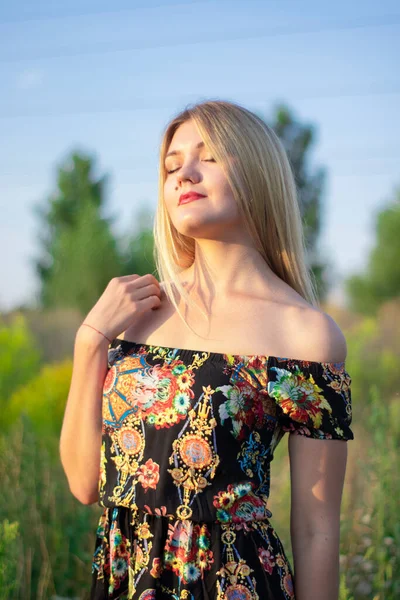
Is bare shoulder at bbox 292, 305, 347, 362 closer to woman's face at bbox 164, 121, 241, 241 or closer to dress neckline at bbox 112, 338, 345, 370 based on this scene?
dress neckline at bbox 112, 338, 345, 370

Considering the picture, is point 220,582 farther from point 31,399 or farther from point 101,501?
point 31,399

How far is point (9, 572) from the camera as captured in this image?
2168 mm

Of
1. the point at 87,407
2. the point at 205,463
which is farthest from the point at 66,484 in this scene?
the point at 205,463

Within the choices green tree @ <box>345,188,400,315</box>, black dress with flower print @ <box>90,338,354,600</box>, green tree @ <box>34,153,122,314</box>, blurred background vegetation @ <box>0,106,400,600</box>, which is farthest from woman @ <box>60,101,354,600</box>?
green tree @ <box>345,188,400,315</box>

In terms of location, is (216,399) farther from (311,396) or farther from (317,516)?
(317,516)

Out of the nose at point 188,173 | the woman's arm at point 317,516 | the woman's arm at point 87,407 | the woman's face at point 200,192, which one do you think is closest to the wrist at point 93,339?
the woman's arm at point 87,407

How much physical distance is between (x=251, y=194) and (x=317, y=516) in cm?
79

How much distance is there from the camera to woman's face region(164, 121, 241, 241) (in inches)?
66.1

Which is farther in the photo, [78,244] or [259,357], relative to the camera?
[78,244]

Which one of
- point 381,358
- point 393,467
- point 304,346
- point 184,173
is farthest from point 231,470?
point 381,358

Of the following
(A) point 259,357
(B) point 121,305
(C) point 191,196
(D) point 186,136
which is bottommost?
(A) point 259,357

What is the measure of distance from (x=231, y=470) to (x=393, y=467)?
75.2 inches

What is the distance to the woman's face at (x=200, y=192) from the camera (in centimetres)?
168

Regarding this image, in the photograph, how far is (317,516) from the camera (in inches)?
62.2
